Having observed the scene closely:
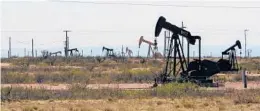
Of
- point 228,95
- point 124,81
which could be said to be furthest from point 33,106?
point 124,81

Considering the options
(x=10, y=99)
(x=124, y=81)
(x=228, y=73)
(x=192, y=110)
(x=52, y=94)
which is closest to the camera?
(x=192, y=110)

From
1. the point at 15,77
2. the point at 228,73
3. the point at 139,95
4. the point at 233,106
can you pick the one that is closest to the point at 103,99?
the point at 139,95

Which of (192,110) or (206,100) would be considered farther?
(206,100)

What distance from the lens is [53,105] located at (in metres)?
16.5

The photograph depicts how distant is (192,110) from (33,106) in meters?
4.19

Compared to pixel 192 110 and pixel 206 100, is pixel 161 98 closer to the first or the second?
pixel 206 100

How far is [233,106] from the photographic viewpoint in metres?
16.5

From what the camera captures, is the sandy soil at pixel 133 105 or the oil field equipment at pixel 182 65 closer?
the sandy soil at pixel 133 105

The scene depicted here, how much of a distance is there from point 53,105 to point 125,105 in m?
1.97

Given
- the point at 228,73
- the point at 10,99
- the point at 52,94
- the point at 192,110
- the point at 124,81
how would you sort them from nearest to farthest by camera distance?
the point at 192,110, the point at 10,99, the point at 52,94, the point at 124,81, the point at 228,73

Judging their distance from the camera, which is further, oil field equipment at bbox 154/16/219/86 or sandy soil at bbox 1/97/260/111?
oil field equipment at bbox 154/16/219/86

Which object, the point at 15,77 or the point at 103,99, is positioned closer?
the point at 103,99

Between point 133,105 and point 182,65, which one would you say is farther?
point 182,65

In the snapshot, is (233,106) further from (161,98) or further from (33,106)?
(33,106)
